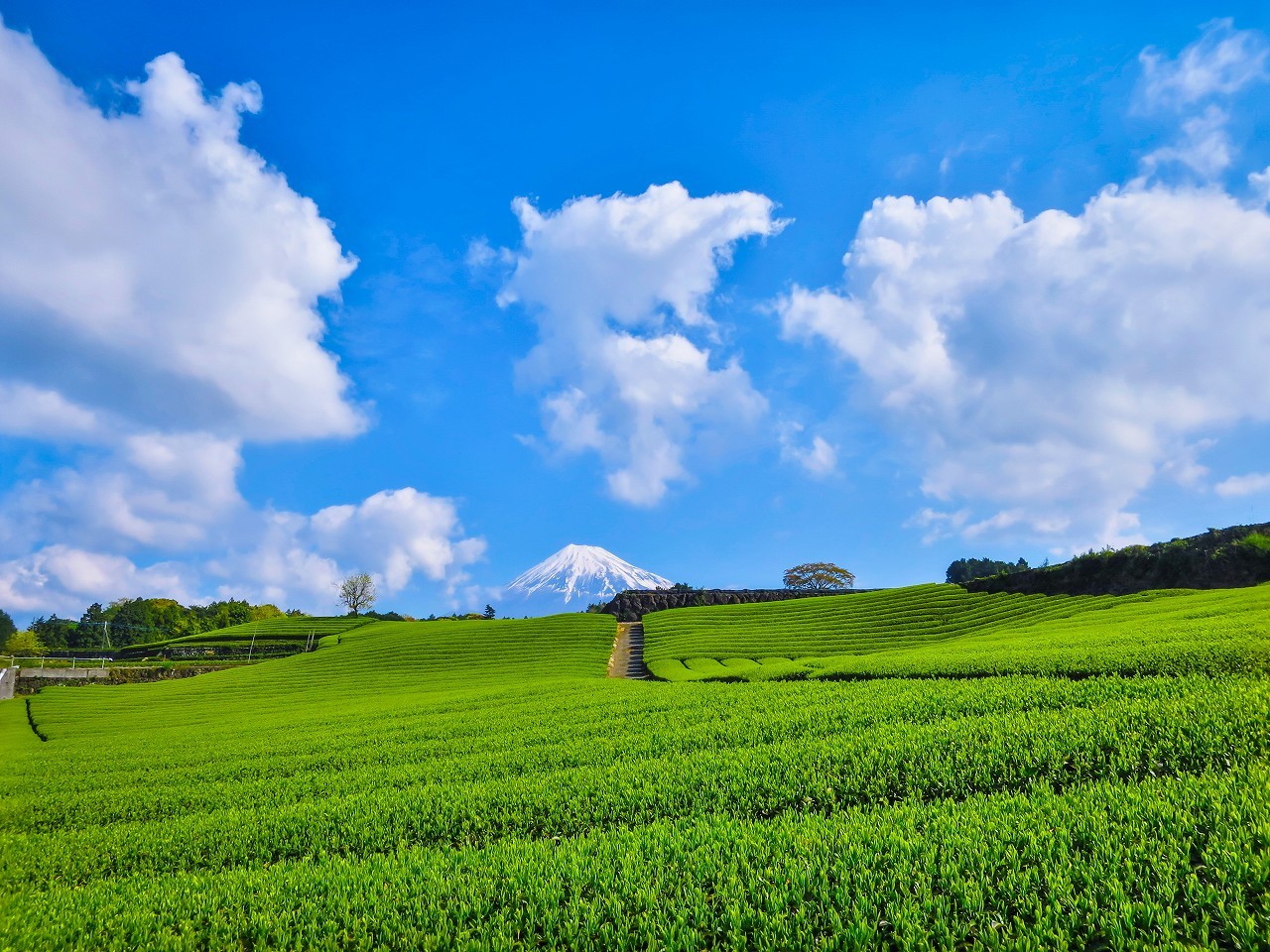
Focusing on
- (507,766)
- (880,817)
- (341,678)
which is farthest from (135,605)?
(880,817)

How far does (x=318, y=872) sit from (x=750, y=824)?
4649 millimetres

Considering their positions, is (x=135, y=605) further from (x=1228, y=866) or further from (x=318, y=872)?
(x=1228, y=866)

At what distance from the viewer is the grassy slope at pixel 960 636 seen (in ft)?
42.1

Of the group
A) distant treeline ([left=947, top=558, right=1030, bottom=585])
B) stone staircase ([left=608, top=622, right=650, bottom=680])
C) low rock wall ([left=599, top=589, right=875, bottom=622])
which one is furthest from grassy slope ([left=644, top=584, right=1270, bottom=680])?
distant treeline ([left=947, top=558, right=1030, bottom=585])

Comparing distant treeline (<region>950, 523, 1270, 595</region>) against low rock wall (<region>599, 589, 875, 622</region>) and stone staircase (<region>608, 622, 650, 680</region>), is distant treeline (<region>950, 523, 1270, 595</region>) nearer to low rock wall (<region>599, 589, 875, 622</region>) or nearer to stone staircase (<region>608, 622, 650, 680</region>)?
low rock wall (<region>599, 589, 875, 622</region>)

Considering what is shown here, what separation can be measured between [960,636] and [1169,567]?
1183 centimetres

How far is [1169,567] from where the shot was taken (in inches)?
1321

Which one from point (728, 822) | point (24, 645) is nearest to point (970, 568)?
point (728, 822)

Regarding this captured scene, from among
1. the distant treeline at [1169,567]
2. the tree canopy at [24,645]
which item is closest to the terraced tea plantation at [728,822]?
the distant treeline at [1169,567]

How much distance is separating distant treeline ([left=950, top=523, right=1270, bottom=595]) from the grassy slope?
2074mm

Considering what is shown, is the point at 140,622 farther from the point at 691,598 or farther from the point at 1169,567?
the point at 1169,567

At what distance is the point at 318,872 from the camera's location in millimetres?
6531

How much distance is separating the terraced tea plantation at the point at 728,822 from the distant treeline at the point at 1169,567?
2062 cm

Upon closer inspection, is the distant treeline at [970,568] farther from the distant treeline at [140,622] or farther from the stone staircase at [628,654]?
the distant treeline at [140,622]
